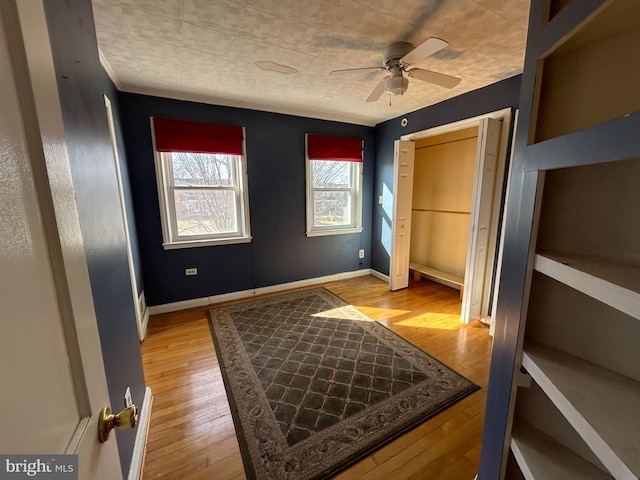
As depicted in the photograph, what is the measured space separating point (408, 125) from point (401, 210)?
1134 mm

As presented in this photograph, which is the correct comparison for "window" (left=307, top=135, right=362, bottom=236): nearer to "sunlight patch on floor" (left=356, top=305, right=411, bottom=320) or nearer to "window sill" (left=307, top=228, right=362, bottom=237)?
"window sill" (left=307, top=228, right=362, bottom=237)

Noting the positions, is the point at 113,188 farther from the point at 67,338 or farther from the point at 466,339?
the point at 466,339

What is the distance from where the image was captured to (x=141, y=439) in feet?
4.75

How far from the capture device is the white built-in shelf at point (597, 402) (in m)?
0.53

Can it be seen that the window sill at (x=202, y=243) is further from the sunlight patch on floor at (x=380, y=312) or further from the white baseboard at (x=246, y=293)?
the sunlight patch on floor at (x=380, y=312)

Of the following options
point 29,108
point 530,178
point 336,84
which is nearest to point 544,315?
point 530,178

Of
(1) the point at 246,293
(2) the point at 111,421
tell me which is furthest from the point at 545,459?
(1) the point at 246,293

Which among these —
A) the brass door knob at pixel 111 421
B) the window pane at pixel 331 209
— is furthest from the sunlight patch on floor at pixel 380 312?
the brass door knob at pixel 111 421

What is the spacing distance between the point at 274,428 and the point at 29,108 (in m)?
1.80

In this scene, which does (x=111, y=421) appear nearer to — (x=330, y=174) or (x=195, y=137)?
(x=195, y=137)

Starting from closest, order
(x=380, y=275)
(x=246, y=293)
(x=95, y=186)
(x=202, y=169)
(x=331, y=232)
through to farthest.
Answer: (x=95, y=186)
(x=202, y=169)
(x=246, y=293)
(x=331, y=232)
(x=380, y=275)

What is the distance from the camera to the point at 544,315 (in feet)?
3.10

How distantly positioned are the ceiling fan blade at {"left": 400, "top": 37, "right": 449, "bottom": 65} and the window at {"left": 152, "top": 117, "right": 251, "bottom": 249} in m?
2.09

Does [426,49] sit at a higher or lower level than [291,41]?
lower
